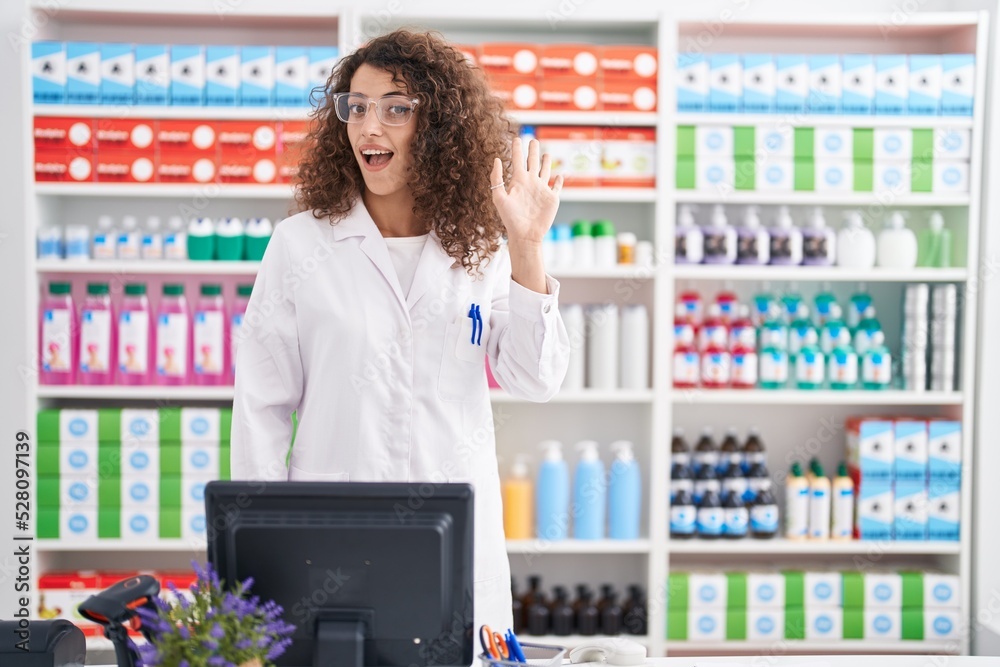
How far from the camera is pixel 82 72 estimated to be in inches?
118

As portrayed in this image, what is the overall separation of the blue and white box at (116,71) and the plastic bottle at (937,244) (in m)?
2.77

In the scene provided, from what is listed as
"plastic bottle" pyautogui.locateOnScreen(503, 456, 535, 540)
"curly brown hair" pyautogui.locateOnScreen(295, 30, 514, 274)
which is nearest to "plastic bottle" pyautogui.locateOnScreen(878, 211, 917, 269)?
"plastic bottle" pyautogui.locateOnScreen(503, 456, 535, 540)

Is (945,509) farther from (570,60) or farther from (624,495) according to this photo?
(570,60)

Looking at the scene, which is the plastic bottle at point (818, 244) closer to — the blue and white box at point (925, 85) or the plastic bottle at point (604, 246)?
the blue and white box at point (925, 85)

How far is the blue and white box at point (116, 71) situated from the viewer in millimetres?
3012

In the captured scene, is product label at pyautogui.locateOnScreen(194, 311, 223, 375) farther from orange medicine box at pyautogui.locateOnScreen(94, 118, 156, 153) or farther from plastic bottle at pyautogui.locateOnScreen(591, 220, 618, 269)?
plastic bottle at pyautogui.locateOnScreen(591, 220, 618, 269)

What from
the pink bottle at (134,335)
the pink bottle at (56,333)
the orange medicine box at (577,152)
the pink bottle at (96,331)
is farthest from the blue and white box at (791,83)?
the pink bottle at (56,333)

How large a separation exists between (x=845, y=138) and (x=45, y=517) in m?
2.95

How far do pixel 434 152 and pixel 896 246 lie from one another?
2.05 meters

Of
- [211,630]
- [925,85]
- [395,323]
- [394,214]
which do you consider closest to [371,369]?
[395,323]

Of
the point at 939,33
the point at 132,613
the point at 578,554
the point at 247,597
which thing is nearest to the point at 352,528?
the point at 247,597

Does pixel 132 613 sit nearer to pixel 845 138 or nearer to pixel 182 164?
pixel 182 164

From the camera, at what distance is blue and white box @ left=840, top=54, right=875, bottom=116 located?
10.2ft

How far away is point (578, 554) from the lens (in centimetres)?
347
